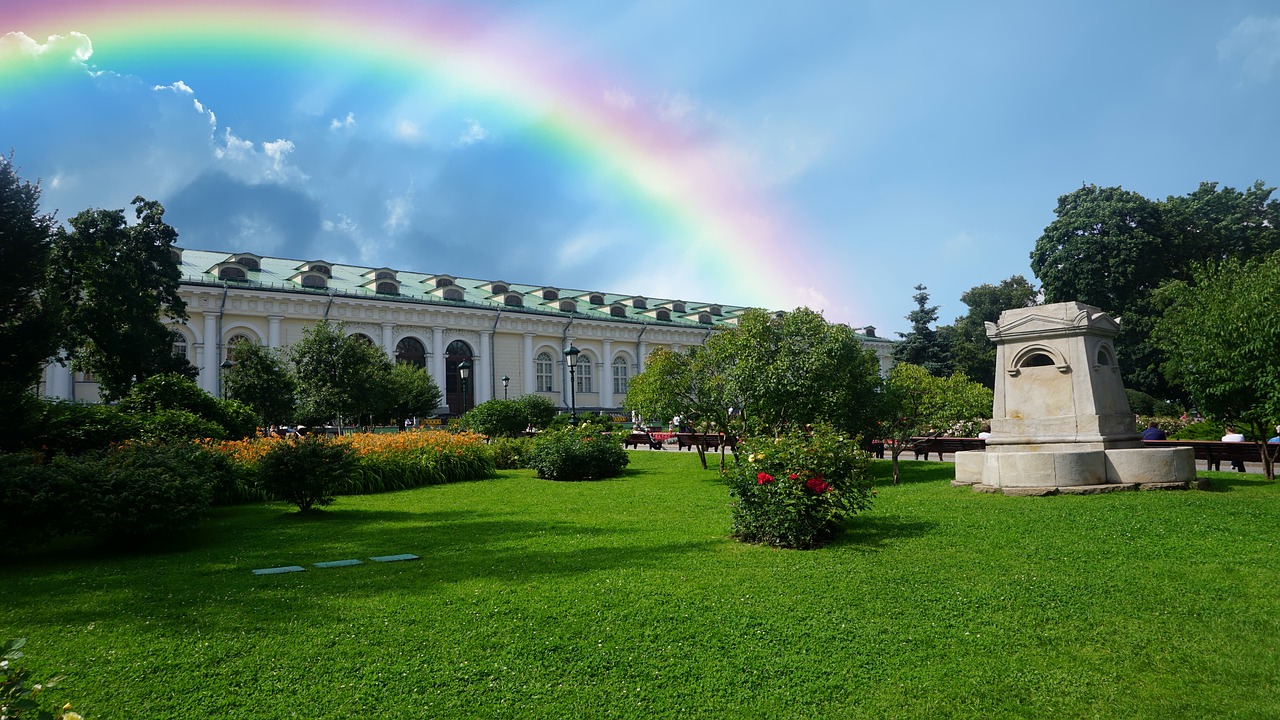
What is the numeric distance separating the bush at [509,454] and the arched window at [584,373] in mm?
31129

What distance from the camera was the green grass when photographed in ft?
11.8

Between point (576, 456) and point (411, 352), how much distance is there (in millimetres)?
31248

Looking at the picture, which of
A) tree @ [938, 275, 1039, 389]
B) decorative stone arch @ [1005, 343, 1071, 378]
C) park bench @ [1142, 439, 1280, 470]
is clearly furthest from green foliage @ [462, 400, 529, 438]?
tree @ [938, 275, 1039, 389]

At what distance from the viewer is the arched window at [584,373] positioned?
167ft

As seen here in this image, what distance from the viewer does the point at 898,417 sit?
47.6ft

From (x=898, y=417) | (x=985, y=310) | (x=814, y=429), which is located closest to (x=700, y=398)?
(x=898, y=417)

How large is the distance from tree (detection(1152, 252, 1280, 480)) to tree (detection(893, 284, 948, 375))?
28823 mm

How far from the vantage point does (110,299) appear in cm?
2455

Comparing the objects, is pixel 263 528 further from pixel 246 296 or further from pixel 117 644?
pixel 246 296

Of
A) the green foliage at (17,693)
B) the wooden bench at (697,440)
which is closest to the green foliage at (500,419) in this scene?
the wooden bench at (697,440)

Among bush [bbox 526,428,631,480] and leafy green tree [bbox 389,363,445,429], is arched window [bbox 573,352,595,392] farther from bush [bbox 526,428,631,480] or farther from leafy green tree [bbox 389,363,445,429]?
bush [bbox 526,428,631,480]

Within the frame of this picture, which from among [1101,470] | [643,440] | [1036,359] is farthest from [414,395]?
[1101,470]

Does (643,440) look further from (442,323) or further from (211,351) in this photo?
(211,351)

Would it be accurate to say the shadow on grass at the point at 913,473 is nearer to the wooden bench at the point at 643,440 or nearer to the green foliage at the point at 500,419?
the wooden bench at the point at 643,440
